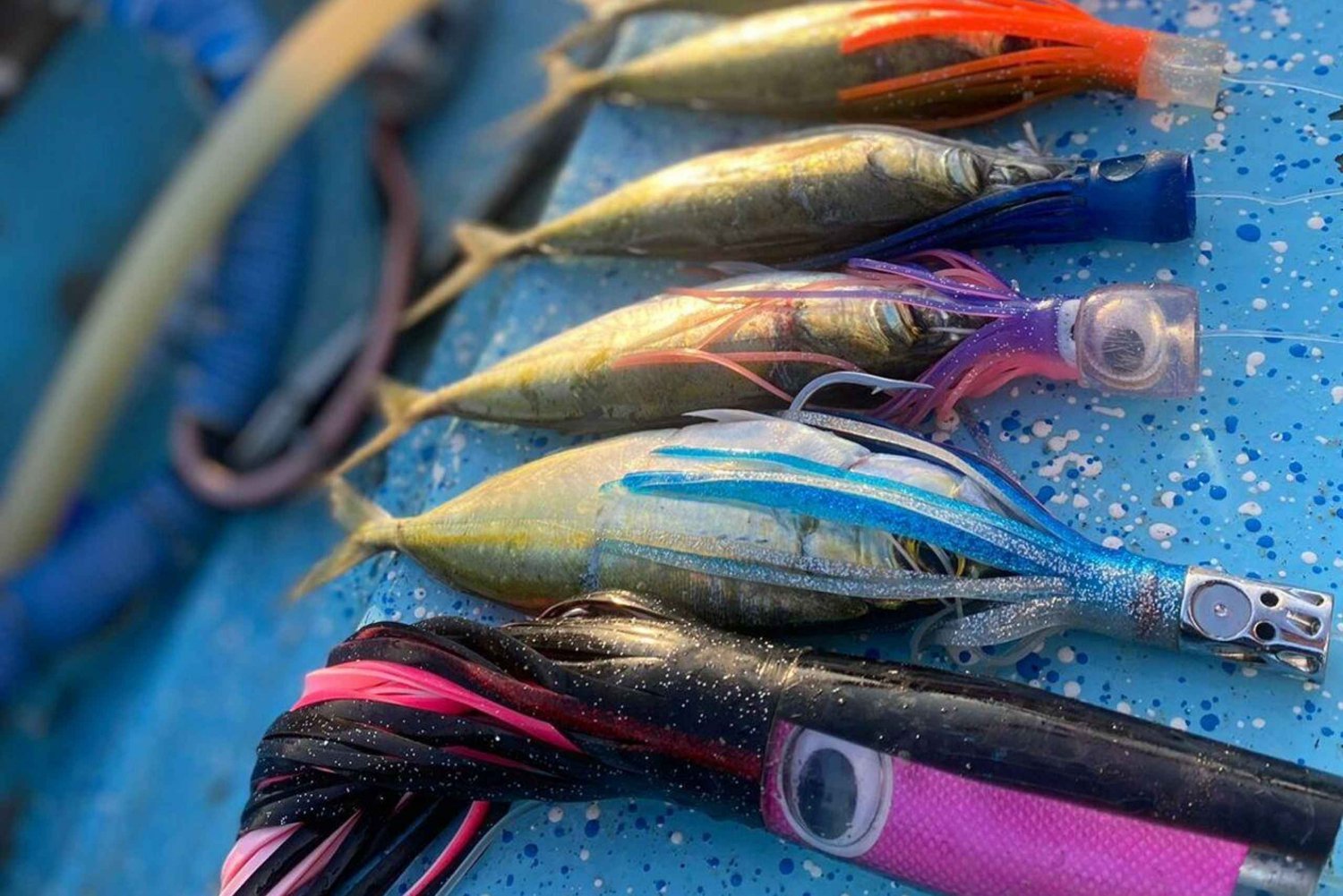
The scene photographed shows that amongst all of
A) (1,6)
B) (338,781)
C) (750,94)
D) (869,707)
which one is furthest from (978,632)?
(1,6)

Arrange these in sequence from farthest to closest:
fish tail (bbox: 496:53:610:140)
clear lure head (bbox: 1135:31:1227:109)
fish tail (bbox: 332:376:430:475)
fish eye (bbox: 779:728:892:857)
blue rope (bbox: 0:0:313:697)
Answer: blue rope (bbox: 0:0:313:697)
fish tail (bbox: 496:53:610:140)
fish tail (bbox: 332:376:430:475)
clear lure head (bbox: 1135:31:1227:109)
fish eye (bbox: 779:728:892:857)

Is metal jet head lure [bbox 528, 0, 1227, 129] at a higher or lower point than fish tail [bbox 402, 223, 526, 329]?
higher

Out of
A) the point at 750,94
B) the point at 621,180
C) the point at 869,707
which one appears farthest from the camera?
the point at 621,180

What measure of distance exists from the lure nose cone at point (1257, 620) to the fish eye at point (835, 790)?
0.47 m

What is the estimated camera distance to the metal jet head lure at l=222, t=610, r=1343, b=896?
53.7 inches

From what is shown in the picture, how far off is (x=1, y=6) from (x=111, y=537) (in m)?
1.83

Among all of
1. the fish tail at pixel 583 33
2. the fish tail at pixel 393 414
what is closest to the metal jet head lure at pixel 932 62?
the fish tail at pixel 583 33

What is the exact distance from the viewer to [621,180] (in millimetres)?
2465

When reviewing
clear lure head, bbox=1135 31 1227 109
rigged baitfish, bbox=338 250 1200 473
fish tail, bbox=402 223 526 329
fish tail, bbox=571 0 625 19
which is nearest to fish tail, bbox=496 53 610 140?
fish tail, bbox=571 0 625 19

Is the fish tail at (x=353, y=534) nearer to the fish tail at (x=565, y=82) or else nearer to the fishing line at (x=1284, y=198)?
the fish tail at (x=565, y=82)

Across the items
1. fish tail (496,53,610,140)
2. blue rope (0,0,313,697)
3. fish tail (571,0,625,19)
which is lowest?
blue rope (0,0,313,697)

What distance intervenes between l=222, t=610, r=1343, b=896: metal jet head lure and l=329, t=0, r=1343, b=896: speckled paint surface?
139 mm

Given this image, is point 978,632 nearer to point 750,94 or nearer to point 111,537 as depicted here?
point 750,94

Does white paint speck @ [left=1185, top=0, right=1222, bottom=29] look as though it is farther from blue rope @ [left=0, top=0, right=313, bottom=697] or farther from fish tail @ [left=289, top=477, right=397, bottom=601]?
blue rope @ [left=0, top=0, right=313, bottom=697]
